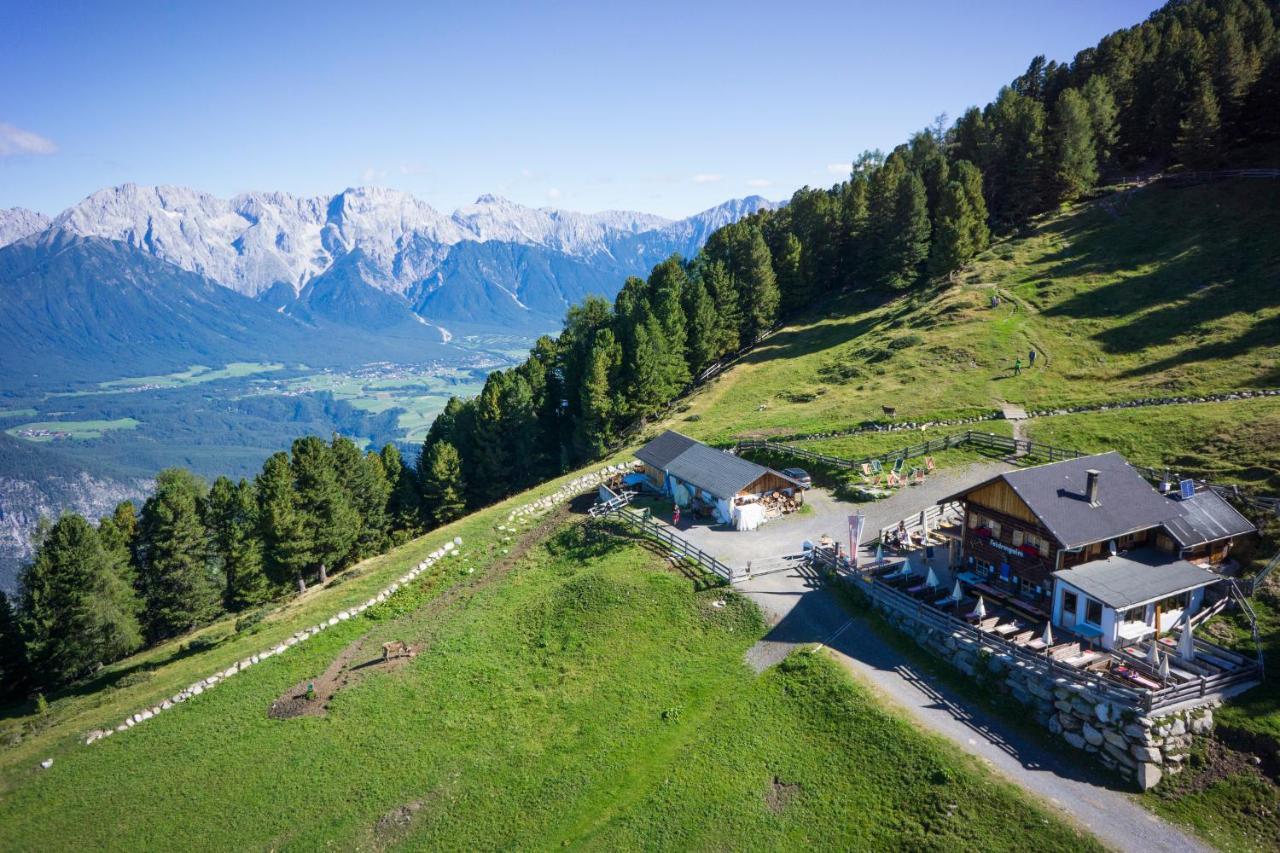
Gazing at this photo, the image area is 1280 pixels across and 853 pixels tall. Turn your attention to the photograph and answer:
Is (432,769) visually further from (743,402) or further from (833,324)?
(833,324)

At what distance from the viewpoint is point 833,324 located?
9444 cm

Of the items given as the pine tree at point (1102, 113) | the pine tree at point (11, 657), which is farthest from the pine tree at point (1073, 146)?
the pine tree at point (11, 657)

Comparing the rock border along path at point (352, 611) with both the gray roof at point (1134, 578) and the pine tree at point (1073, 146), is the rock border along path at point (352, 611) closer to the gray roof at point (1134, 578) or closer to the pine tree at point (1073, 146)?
the gray roof at point (1134, 578)

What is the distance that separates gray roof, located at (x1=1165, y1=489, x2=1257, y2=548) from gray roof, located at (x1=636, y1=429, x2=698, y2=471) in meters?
30.6

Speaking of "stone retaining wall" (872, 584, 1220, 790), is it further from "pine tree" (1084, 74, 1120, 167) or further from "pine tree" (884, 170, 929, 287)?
"pine tree" (1084, 74, 1120, 167)

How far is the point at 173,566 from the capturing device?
56.5 metres

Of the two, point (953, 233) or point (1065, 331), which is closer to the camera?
point (1065, 331)

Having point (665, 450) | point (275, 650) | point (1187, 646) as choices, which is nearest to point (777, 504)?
point (665, 450)

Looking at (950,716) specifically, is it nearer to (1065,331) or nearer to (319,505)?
(319,505)

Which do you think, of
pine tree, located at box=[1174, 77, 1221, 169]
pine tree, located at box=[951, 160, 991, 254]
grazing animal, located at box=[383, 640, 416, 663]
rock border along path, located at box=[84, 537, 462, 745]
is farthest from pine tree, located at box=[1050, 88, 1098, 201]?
grazing animal, located at box=[383, 640, 416, 663]

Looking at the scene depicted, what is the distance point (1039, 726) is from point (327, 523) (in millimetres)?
55111

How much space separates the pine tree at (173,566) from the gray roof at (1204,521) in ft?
222

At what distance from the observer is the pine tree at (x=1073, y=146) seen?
90188 millimetres

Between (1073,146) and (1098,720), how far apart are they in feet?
301
